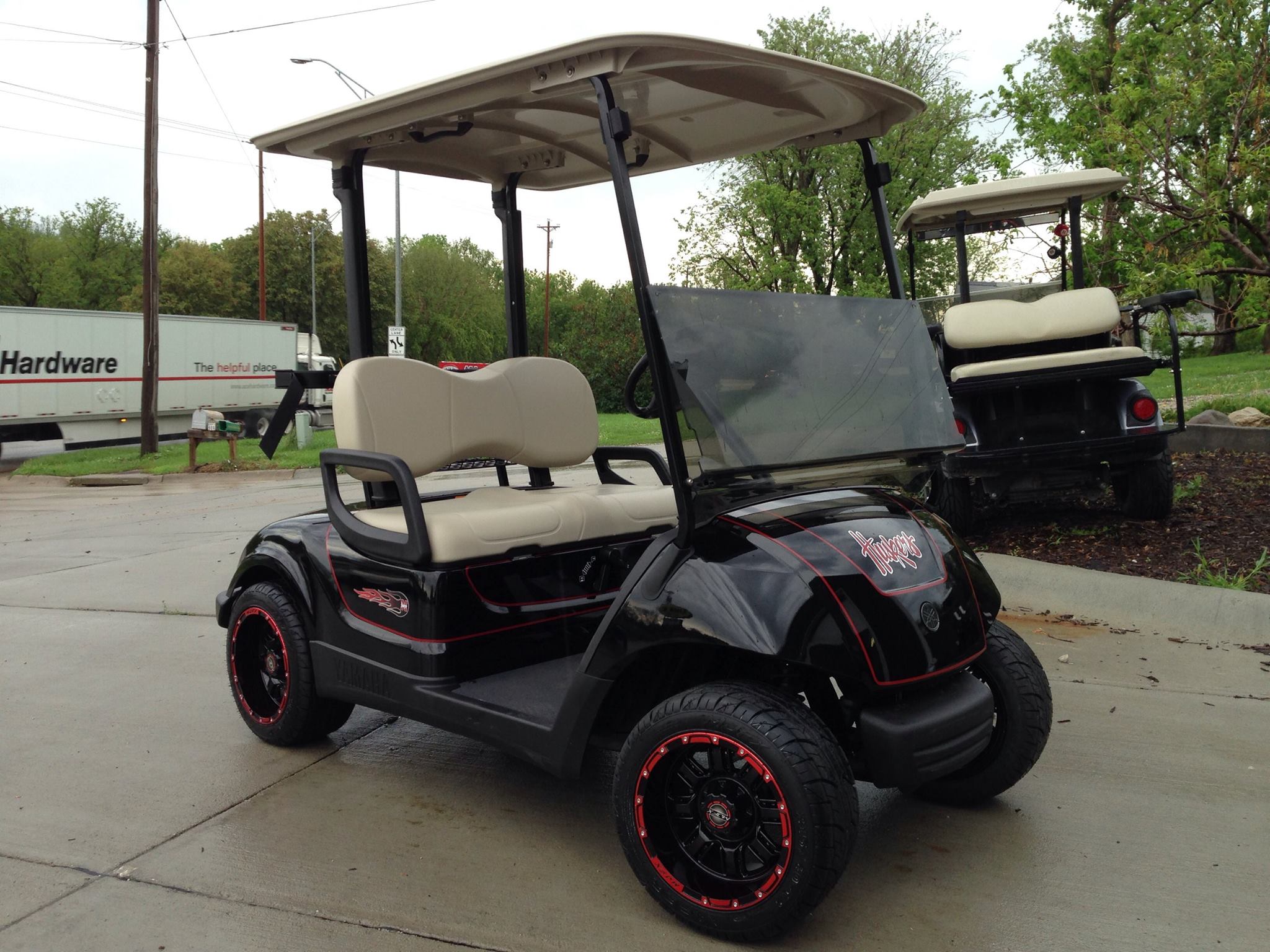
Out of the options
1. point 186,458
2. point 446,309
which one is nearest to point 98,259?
point 446,309

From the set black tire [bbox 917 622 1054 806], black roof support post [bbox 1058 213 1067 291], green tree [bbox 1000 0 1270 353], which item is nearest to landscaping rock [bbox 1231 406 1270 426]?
green tree [bbox 1000 0 1270 353]

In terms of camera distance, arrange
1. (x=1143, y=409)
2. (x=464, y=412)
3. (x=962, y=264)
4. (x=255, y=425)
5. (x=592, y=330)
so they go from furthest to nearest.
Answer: (x=592, y=330), (x=255, y=425), (x=962, y=264), (x=1143, y=409), (x=464, y=412)

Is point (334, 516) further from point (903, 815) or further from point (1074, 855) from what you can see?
point (1074, 855)

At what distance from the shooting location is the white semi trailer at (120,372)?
22469 mm

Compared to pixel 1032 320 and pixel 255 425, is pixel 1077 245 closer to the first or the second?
pixel 1032 320

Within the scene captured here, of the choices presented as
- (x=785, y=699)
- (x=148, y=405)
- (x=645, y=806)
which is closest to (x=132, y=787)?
(x=645, y=806)

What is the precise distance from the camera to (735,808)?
236 centimetres

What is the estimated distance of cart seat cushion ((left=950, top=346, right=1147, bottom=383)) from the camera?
19.5ft

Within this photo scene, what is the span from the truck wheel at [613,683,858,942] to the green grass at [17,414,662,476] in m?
13.1

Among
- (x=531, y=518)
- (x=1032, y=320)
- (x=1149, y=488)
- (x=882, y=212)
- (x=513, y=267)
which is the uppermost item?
(x=1032, y=320)

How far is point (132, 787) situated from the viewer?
11.1ft

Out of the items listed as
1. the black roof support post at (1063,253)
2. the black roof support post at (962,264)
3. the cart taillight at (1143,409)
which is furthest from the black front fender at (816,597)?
the black roof support post at (1063,253)

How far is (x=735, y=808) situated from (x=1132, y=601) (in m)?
3.48

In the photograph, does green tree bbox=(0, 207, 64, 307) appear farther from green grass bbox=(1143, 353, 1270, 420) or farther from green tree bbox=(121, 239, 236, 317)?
green grass bbox=(1143, 353, 1270, 420)
